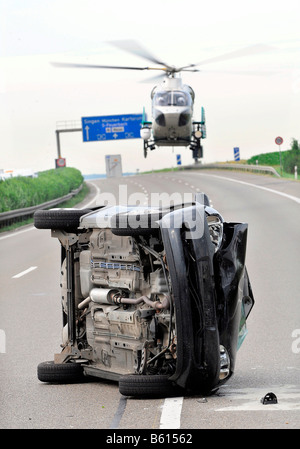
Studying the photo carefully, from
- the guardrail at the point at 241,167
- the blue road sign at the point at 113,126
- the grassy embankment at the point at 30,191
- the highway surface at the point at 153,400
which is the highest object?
the blue road sign at the point at 113,126

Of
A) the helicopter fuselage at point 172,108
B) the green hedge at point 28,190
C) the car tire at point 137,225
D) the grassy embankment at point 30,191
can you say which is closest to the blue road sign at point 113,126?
the grassy embankment at point 30,191

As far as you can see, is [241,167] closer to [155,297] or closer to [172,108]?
[172,108]

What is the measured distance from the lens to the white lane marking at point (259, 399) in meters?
5.58

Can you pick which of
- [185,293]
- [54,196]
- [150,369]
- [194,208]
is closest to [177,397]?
[150,369]

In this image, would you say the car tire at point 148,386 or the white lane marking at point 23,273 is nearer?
the car tire at point 148,386

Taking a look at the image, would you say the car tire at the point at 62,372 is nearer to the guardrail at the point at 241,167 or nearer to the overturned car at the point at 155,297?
the overturned car at the point at 155,297

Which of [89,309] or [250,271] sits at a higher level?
[89,309]

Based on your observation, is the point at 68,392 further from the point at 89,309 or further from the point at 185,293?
the point at 185,293

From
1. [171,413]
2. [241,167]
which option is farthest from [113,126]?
[171,413]

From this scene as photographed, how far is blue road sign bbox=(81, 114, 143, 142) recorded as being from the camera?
72125 millimetres

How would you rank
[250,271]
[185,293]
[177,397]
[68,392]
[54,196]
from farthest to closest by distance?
1. [54,196]
2. [250,271]
3. [68,392]
4. [177,397]
5. [185,293]

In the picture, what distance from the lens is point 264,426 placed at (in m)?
5.05

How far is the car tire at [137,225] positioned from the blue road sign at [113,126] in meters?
66.5

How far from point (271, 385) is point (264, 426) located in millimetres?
1478
